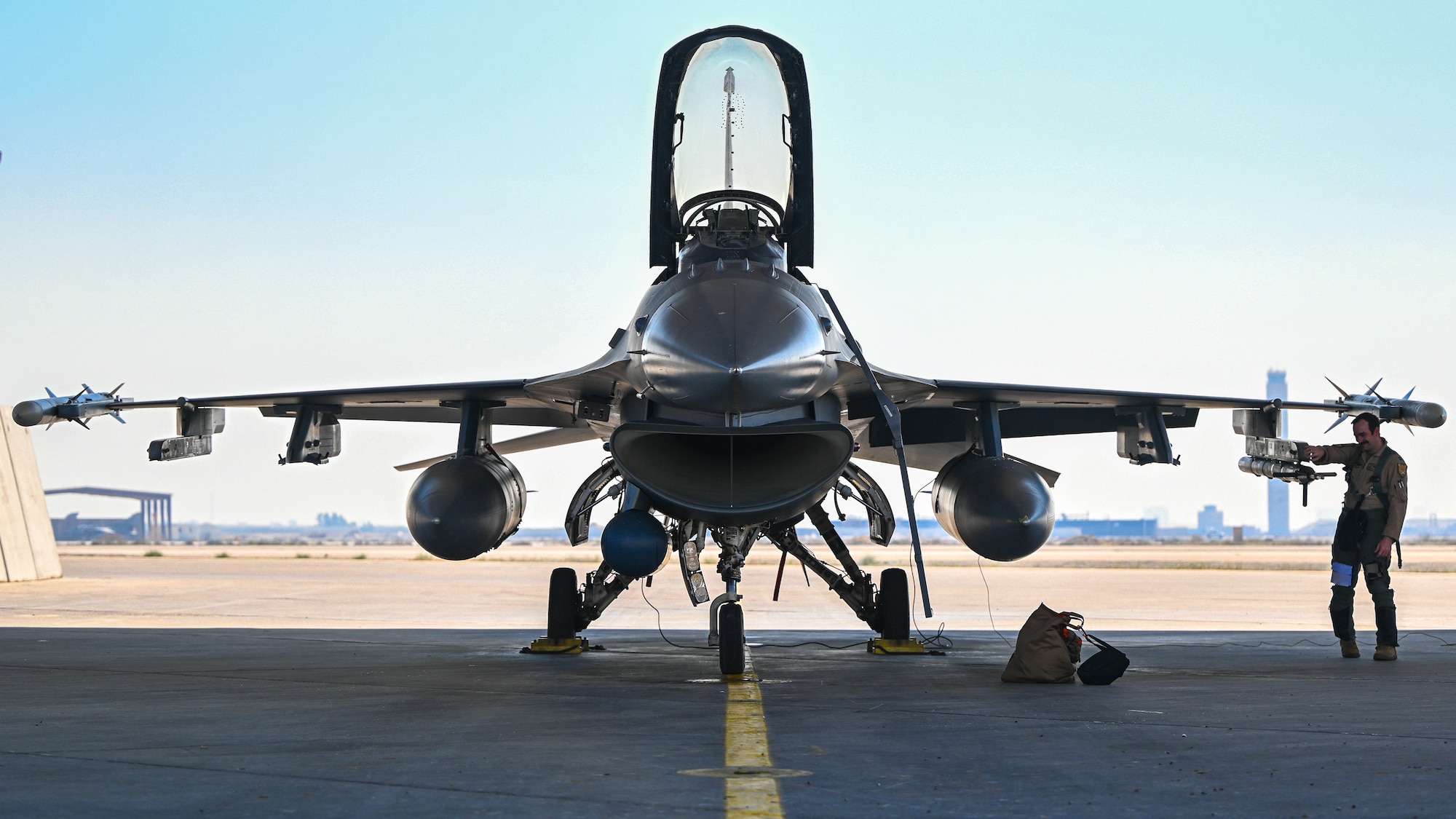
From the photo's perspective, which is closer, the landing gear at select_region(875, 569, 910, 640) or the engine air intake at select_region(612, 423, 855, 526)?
the engine air intake at select_region(612, 423, 855, 526)

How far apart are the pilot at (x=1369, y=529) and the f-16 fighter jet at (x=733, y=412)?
44cm

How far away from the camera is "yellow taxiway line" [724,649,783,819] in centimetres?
409

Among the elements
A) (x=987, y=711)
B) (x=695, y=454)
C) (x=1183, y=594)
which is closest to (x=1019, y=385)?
(x=695, y=454)

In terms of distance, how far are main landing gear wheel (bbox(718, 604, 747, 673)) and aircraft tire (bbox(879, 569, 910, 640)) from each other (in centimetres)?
336

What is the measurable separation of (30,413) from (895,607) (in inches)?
303

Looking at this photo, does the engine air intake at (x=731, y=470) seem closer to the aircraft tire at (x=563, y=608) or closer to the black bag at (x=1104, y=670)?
the black bag at (x=1104, y=670)

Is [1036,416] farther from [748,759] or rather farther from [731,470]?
[748,759]

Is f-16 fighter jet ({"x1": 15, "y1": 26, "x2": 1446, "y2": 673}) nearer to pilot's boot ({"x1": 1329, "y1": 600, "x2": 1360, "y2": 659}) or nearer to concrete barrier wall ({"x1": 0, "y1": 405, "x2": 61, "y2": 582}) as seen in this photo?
pilot's boot ({"x1": 1329, "y1": 600, "x2": 1360, "y2": 659})

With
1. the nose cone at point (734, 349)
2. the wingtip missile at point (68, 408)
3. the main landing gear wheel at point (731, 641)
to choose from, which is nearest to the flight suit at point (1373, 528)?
the main landing gear wheel at point (731, 641)

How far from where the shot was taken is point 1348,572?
34.5 ft

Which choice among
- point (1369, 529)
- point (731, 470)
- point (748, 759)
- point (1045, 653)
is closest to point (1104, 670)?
point (1045, 653)

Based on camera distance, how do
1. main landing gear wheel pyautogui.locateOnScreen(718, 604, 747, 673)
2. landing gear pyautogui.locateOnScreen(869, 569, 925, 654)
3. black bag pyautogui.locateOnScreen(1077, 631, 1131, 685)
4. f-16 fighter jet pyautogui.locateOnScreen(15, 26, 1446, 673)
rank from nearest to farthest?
f-16 fighter jet pyautogui.locateOnScreen(15, 26, 1446, 673), black bag pyautogui.locateOnScreen(1077, 631, 1131, 685), main landing gear wheel pyautogui.locateOnScreen(718, 604, 747, 673), landing gear pyautogui.locateOnScreen(869, 569, 925, 654)

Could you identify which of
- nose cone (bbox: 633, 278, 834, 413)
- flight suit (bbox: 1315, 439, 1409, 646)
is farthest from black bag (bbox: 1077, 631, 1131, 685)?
flight suit (bbox: 1315, 439, 1409, 646)

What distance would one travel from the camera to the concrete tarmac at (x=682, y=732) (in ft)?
14.0
